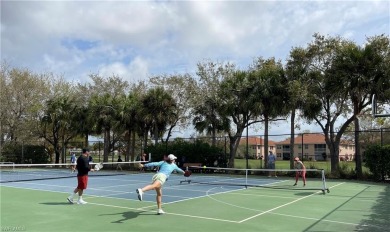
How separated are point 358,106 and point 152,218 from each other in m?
18.0

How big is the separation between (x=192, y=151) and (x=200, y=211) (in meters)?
19.0

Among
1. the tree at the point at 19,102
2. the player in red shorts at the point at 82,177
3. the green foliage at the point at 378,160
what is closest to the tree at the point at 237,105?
the green foliage at the point at 378,160

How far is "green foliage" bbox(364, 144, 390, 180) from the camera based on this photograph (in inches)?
846

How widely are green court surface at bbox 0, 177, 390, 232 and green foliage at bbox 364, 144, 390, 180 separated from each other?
270 inches

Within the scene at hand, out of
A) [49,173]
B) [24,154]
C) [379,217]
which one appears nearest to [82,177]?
[379,217]

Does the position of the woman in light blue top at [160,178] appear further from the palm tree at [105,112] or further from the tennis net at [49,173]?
the palm tree at [105,112]

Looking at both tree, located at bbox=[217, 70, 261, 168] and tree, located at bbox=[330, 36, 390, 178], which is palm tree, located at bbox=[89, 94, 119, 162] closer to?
tree, located at bbox=[217, 70, 261, 168]

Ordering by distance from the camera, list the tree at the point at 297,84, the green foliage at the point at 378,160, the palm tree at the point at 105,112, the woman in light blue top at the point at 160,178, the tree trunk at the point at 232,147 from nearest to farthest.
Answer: the woman in light blue top at the point at 160,178, the green foliage at the point at 378,160, the tree at the point at 297,84, the tree trunk at the point at 232,147, the palm tree at the point at 105,112

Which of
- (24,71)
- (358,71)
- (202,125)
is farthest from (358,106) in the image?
(24,71)

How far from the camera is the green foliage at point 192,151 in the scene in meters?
29.4

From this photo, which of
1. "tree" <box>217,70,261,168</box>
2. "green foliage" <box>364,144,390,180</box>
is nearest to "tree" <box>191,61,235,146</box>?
"tree" <box>217,70,261,168</box>

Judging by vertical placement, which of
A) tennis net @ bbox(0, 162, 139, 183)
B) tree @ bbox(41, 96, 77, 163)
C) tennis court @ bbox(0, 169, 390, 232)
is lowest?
tennis net @ bbox(0, 162, 139, 183)

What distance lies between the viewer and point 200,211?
11.0 m

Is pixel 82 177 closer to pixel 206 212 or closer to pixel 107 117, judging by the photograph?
pixel 206 212
